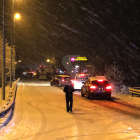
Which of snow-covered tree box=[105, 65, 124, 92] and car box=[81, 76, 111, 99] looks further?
snow-covered tree box=[105, 65, 124, 92]

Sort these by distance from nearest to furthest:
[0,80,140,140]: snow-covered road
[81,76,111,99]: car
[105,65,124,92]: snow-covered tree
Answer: [0,80,140,140]: snow-covered road
[81,76,111,99]: car
[105,65,124,92]: snow-covered tree

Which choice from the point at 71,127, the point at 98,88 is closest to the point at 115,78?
the point at 98,88

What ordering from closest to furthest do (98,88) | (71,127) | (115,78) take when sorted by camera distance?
(71,127), (98,88), (115,78)

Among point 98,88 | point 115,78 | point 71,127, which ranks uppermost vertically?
point 115,78

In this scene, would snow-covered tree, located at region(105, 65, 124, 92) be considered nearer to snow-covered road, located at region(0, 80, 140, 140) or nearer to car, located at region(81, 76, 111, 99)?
car, located at region(81, 76, 111, 99)

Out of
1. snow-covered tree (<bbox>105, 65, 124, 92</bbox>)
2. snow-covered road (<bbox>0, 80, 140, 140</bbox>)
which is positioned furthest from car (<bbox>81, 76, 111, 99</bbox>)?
snow-covered tree (<bbox>105, 65, 124, 92</bbox>)

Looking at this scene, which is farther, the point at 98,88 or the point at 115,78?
the point at 115,78

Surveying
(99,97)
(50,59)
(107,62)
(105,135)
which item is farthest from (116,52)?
(50,59)

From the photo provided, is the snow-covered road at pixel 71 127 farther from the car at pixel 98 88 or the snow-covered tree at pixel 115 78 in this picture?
the snow-covered tree at pixel 115 78

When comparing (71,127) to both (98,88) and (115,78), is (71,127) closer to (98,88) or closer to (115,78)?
(98,88)

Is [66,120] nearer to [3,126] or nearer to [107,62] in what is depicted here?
[3,126]

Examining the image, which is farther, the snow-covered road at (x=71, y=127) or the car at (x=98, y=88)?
the car at (x=98, y=88)

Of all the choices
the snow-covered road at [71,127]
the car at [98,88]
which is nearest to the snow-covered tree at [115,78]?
the car at [98,88]

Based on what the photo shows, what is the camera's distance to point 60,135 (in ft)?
21.5
